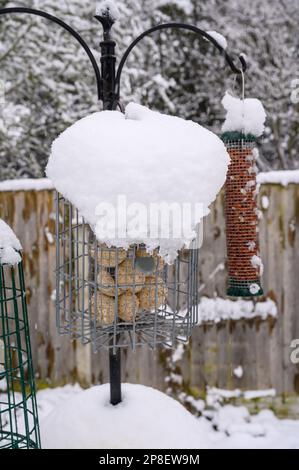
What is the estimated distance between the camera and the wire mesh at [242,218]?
6.59ft

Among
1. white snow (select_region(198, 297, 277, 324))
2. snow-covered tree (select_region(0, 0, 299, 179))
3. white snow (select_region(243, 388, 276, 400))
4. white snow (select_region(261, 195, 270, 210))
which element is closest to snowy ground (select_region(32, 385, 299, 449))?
white snow (select_region(243, 388, 276, 400))

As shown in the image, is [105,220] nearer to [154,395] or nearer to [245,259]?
[154,395]

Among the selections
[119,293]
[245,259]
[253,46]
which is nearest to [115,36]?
[253,46]

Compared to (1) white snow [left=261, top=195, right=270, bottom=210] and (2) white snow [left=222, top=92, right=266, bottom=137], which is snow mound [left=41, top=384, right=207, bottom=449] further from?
(1) white snow [left=261, top=195, right=270, bottom=210]

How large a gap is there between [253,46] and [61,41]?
2.87 meters

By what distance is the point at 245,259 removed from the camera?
2.05 metres

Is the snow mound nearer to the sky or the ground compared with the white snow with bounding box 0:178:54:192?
nearer to the ground

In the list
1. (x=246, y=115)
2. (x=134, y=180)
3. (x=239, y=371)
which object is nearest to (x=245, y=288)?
(x=246, y=115)

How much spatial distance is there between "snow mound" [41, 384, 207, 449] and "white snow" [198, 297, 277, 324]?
5.57 ft

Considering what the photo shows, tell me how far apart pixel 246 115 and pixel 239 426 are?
2.17 meters

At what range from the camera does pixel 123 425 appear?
5.13 ft

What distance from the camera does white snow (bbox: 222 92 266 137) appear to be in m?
1.91

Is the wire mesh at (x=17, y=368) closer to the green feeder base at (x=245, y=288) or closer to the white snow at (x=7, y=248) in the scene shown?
the white snow at (x=7, y=248)

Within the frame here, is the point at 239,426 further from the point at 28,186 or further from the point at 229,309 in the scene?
the point at 28,186
